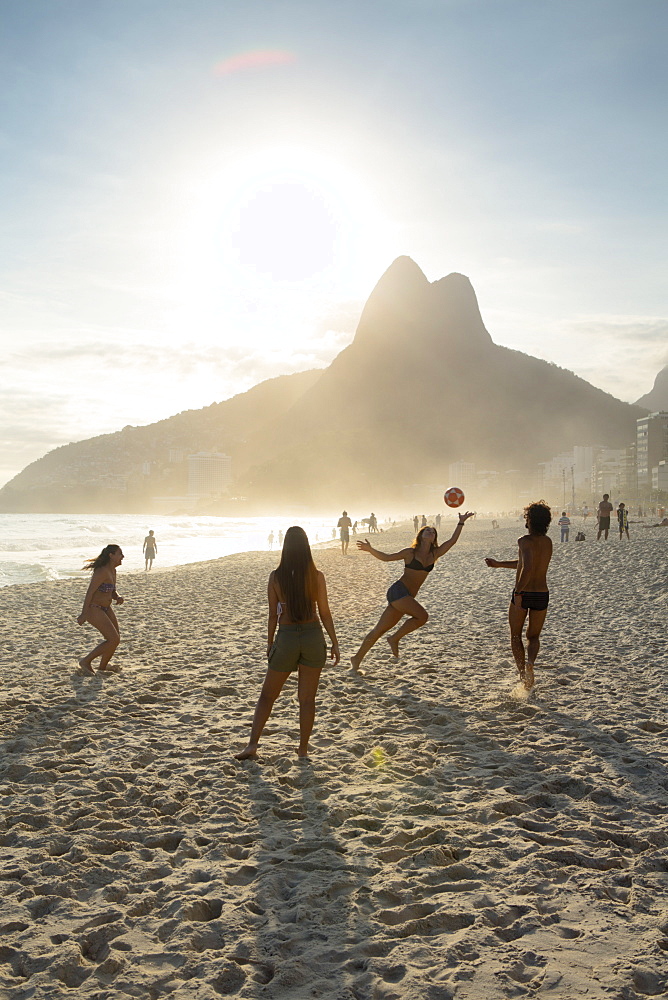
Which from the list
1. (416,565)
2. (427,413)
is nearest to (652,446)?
(427,413)

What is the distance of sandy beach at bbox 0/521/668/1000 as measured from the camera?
103 inches

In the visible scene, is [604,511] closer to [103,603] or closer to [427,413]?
[103,603]

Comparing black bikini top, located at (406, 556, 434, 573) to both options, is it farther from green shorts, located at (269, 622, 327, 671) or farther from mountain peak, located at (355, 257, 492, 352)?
mountain peak, located at (355, 257, 492, 352)

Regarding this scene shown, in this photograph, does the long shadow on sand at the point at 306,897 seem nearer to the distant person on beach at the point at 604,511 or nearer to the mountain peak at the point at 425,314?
the distant person on beach at the point at 604,511

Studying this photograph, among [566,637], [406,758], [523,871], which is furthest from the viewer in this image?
[566,637]

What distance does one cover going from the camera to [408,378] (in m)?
177

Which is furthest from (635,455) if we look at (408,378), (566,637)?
(566,637)

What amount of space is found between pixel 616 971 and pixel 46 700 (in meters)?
5.48

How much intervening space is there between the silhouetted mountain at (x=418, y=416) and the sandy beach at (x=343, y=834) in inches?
6092

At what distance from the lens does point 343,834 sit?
373 centimetres

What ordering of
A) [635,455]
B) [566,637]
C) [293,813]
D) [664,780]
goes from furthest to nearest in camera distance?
[635,455], [566,637], [664,780], [293,813]

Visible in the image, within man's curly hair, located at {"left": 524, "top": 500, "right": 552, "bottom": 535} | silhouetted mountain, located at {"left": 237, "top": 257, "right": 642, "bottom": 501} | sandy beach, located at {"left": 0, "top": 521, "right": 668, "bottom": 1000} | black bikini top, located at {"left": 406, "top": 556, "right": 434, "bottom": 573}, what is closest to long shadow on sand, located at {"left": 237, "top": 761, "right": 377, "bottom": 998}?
sandy beach, located at {"left": 0, "top": 521, "right": 668, "bottom": 1000}

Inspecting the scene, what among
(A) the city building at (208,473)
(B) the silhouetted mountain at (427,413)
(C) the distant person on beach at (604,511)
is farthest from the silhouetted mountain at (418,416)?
(C) the distant person on beach at (604,511)

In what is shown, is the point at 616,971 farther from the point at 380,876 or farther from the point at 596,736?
the point at 596,736
